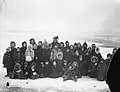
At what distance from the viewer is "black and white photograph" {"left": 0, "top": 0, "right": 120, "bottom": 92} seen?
247 centimetres

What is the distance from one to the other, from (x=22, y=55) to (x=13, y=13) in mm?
505

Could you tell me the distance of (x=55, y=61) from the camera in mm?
2520

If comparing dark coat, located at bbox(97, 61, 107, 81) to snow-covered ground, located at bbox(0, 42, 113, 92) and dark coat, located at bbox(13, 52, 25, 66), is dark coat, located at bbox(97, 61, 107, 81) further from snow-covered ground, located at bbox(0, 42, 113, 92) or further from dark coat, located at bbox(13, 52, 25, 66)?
dark coat, located at bbox(13, 52, 25, 66)

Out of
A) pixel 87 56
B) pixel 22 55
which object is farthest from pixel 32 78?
pixel 87 56

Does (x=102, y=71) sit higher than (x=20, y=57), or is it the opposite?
(x=20, y=57)

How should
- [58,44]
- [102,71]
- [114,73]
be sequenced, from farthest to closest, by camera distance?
1. [58,44]
2. [102,71]
3. [114,73]

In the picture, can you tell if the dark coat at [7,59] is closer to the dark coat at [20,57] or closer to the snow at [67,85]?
the dark coat at [20,57]

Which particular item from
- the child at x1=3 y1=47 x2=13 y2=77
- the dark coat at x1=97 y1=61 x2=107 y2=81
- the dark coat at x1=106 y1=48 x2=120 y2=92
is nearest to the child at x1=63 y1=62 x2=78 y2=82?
the dark coat at x1=97 y1=61 x2=107 y2=81

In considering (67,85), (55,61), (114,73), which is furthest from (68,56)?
(114,73)

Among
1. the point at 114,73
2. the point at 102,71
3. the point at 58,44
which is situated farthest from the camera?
the point at 58,44

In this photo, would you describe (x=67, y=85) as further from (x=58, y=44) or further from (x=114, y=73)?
(x=114, y=73)

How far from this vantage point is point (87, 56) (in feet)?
8.13

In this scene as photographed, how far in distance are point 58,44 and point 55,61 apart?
0.63 feet

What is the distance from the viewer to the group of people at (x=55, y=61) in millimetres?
2459
